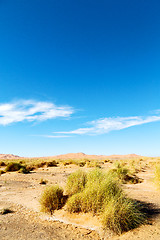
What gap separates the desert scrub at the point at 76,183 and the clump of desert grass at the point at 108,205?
7.1 inches

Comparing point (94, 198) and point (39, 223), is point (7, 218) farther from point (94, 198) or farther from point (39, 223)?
point (94, 198)

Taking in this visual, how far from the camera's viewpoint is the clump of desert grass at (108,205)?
17.9ft

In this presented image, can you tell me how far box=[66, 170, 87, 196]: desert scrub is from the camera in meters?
7.57

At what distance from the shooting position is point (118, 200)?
5.88 meters

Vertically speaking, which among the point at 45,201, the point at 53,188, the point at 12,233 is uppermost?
the point at 53,188

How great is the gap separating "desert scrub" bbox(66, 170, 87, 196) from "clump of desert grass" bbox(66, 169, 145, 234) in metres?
0.18

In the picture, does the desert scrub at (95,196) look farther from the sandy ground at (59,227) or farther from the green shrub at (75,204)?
the sandy ground at (59,227)

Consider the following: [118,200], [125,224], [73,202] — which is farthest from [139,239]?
[73,202]

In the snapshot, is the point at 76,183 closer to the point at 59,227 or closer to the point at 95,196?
the point at 95,196

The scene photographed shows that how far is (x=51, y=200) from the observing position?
729cm

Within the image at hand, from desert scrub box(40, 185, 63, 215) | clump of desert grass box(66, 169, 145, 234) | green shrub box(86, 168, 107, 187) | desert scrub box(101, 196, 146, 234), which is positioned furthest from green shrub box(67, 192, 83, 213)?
desert scrub box(101, 196, 146, 234)

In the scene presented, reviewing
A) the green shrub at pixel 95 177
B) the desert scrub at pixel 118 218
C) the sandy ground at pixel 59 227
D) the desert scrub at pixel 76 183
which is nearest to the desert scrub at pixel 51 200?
the sandy ground at pixel 59 227

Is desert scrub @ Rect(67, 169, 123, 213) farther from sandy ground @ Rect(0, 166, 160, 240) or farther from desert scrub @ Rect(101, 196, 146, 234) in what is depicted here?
desert scrub @ Rect(101, 196, 146, 234)

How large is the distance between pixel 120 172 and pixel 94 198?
9.44 metres
